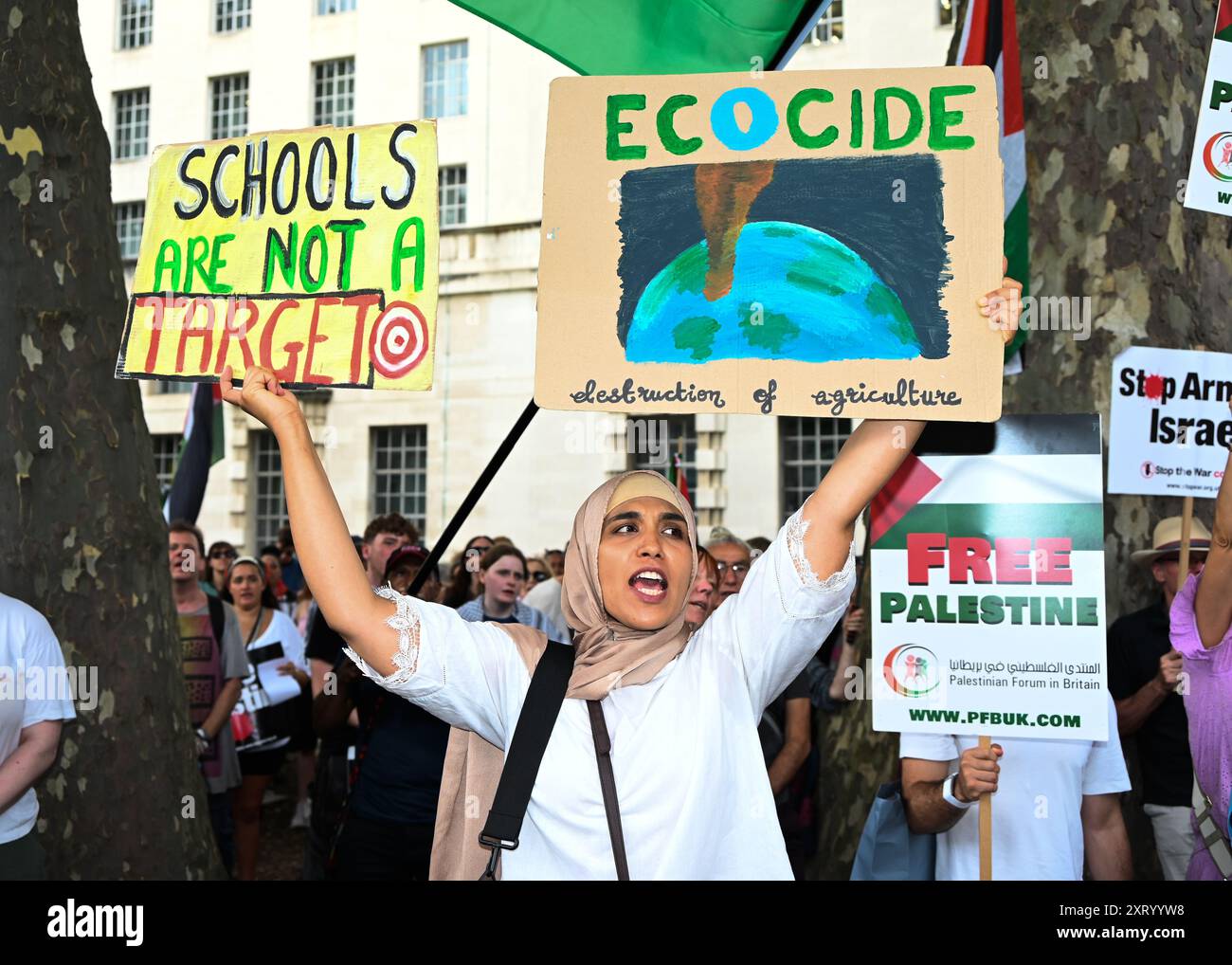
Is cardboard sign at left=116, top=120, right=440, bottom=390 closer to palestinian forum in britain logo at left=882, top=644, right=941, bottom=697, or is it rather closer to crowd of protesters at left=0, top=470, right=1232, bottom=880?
crowd of protesters at left=0, top=470, right=1232, bottom=880

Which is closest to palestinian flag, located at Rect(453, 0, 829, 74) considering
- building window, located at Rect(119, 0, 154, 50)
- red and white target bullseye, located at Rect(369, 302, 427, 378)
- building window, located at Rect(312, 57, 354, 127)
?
red and white target bullseye, located at Rect(369, 302, 427, 378)

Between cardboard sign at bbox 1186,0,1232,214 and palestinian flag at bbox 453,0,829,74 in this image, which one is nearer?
palestinian flag at bbox 453,0,829,74

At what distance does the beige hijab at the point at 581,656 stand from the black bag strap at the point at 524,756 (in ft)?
0.12

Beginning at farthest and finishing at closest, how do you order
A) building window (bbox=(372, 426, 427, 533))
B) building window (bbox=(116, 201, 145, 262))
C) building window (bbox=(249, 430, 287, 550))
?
building window (bbox=(116, 201, 145, 262)) < building window (bbox=(249, 430, 287, 550)) < building window (bbox=(372, 426, 427, 533))

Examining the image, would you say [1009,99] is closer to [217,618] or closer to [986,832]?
[986,832]

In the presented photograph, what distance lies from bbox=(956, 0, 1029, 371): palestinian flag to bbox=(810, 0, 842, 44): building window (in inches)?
702

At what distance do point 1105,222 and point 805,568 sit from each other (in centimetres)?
378

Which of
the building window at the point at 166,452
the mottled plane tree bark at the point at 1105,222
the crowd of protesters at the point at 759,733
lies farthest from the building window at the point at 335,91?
the mottled plane tree bark at the point at 1105,222

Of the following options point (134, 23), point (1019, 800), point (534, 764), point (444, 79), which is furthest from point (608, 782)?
point (134, 23)

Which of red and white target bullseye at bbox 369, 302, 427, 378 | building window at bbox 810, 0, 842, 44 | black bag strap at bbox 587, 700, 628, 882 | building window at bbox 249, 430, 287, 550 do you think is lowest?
black bag strap at bbox 587, 700, 628, 882

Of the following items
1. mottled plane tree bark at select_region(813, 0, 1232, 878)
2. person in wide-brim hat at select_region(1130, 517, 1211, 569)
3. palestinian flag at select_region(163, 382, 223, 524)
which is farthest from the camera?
palestinian flag at select_region(163, 382, 223, 524)

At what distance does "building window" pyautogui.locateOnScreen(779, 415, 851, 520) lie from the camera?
888 inches

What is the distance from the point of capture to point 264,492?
90.6ft
